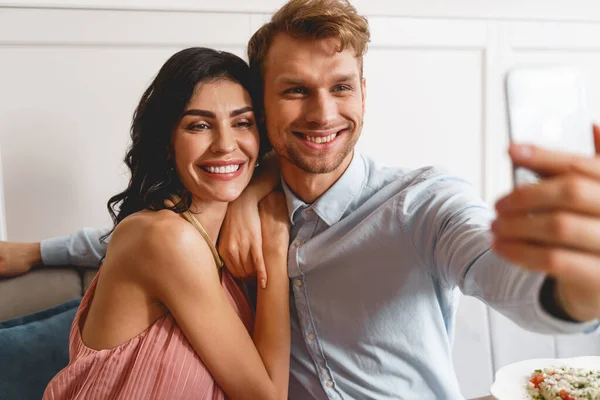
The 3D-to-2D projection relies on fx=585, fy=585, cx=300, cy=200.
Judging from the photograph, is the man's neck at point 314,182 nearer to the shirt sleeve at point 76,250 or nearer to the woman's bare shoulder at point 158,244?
the woman's bare shoulder at point 158,244

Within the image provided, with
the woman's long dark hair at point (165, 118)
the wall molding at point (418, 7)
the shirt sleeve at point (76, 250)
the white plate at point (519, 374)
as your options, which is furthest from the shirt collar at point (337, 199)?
the wall molding at point (418, 7)

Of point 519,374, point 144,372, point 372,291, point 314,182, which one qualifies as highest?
point 314,182

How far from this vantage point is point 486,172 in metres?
2.35

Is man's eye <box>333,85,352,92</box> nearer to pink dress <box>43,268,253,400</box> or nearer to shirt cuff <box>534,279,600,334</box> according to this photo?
pink dress <box>43,268,253,400</box>

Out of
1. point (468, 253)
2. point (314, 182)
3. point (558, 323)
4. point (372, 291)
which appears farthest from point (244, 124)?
point (558, 323)

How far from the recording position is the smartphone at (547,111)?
0.53 metres

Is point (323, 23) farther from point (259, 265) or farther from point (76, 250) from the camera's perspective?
point (76, 250)

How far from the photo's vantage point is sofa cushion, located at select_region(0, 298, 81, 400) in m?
1.38

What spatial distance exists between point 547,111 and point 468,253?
43cm

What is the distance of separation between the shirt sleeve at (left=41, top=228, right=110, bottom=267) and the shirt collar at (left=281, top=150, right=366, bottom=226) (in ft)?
2.03

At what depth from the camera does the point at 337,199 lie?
1.31m

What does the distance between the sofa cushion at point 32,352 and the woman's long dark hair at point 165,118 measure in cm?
39

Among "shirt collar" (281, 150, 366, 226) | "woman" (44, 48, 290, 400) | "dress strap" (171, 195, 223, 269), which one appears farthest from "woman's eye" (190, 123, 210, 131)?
"shirt collar" (281, 150, 366, 226)

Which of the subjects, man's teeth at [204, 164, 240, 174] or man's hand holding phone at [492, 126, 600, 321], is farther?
man's teeth at [204, 164, 240, 174]
